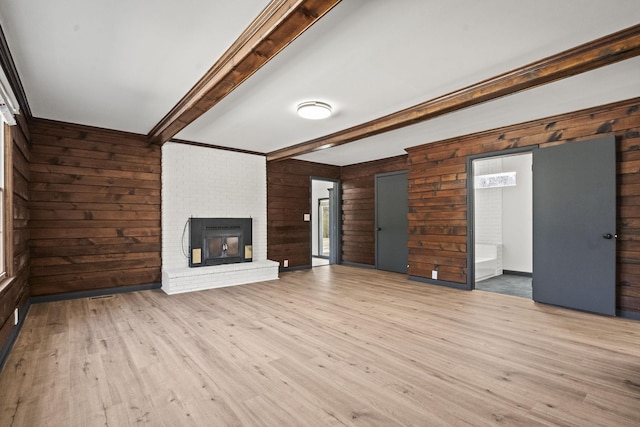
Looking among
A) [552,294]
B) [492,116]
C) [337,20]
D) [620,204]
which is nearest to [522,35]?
[337,20]

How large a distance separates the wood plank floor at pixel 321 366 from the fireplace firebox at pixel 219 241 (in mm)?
1416

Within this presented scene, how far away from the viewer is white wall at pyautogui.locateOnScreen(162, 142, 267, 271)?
215 inches

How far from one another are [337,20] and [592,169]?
3664 mm

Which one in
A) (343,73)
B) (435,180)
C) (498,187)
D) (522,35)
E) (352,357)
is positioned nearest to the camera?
(522,35)

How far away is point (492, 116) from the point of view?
13.7ft

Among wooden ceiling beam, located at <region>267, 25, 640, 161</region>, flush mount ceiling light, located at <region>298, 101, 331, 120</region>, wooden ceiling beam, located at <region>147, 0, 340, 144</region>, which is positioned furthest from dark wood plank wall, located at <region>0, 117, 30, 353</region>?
wooden ceiling beam, located at <region>267, 25, 640, 161</region>

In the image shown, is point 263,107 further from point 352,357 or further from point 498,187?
point 498,187

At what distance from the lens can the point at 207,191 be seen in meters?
5.85

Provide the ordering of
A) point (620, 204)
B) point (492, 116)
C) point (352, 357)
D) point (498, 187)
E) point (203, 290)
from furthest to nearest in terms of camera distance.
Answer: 1. point (498, 187)
2. point (203, 290)
3. point (492, 116)
4. point (620, 204)
5. point (352, 357)

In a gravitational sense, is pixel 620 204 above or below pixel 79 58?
below

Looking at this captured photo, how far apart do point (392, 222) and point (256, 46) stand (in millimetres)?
5249

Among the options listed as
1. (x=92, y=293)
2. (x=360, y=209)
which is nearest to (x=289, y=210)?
(x=360, y=209)

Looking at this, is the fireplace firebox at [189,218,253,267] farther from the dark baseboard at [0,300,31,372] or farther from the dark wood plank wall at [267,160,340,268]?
the dark baseboard at [0,300,31,372]

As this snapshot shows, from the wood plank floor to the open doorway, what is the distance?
2649 millimetres
